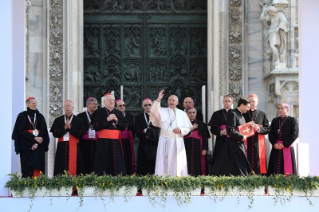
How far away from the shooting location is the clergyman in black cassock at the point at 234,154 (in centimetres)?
1064

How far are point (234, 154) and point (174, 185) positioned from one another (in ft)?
5.12

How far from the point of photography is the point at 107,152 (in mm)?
11508

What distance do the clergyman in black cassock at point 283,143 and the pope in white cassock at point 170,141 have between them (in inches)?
62.2

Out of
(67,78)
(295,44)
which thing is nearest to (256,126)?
(295,44)

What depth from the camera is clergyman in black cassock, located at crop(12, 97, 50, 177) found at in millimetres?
11258

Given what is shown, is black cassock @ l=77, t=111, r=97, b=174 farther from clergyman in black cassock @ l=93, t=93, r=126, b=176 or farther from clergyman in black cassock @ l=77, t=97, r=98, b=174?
clergyman in black cassock @ l=93, t=93, r=126, b=176

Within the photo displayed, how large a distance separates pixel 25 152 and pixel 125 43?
5.54 m

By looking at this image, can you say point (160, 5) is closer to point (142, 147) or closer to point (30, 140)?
point (142, 147)

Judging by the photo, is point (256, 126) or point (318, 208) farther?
point (256, 126)

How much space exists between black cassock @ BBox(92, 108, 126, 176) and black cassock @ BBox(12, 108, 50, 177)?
929 mm

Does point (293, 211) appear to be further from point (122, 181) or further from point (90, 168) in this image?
point (90, 168)

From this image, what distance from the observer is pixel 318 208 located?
31.1ft

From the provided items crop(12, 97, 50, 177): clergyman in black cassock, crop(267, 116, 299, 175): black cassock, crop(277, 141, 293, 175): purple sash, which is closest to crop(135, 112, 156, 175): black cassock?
crop(12, 97, 50, 177): clergyman in black cassock

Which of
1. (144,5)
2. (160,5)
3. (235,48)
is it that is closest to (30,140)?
A: (235,48)
